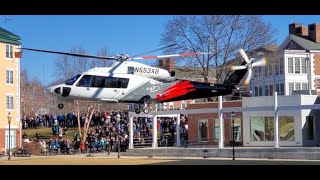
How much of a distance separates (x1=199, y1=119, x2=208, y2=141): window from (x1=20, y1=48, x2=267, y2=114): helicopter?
76.8 ft

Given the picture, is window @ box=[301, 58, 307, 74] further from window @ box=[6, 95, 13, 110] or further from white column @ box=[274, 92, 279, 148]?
window @ box=[6, 95, 13, 110]

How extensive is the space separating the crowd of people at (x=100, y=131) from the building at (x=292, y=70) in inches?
306

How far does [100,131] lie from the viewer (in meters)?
46.5

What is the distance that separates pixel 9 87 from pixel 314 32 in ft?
93.7

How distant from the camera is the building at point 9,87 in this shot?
32688 mm

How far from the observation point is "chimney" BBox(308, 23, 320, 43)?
5562cm

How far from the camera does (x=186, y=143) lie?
164ft

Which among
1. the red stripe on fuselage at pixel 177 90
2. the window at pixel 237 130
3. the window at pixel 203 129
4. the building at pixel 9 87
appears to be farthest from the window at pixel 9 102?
the window at pixel 237 130

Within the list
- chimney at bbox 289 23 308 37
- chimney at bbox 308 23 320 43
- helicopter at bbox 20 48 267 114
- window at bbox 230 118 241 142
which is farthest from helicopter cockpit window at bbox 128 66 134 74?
chimney at bbox 289 23 308 37

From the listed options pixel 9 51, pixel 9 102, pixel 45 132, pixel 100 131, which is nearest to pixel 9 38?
pixel 9 51

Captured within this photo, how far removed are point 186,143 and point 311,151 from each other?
13.9 metres

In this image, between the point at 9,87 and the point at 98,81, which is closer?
the point at 98,81

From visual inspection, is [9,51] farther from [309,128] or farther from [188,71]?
[309,128]
